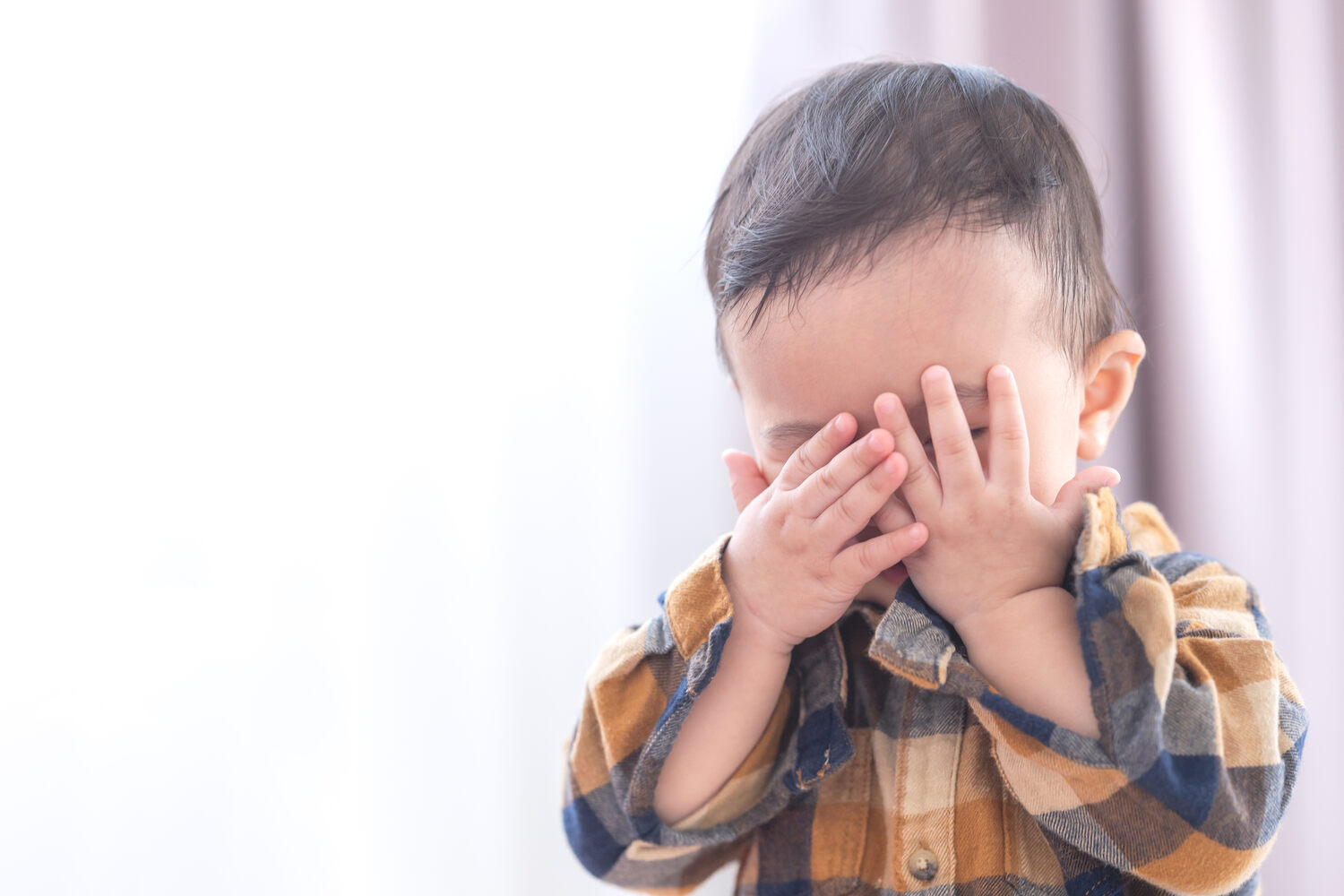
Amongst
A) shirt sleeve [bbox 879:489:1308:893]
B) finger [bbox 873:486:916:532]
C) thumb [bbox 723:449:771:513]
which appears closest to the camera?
shirt sleeve [bbox 879:489:1308:893]

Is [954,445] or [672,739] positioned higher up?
[954,445]

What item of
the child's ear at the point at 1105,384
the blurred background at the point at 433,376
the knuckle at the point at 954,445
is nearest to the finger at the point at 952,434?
the knuckle at the point at 954,445

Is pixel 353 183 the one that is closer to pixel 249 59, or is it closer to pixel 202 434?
pixel 249 59

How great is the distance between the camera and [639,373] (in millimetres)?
1024

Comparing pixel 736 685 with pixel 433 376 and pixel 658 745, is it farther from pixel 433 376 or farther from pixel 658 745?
pixel 433 376

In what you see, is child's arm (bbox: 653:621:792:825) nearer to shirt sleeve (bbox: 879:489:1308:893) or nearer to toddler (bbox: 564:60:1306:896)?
toddler (bbox: 564:60:1306:896)

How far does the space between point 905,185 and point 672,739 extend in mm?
407

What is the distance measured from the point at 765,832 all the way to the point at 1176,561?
37cm

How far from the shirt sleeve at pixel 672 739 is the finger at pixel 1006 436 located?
19 centimetres

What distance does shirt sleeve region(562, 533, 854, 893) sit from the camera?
686mm

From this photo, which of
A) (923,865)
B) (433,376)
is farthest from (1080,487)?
(433,376)

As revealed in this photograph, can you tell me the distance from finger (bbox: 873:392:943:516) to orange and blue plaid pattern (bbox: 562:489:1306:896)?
2.5 inches

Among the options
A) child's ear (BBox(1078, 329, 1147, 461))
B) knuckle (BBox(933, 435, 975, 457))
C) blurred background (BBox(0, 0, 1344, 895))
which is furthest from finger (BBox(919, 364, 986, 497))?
blurred background (BBox(0, 0, 1344, 895))

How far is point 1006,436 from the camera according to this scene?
1.99 ft
